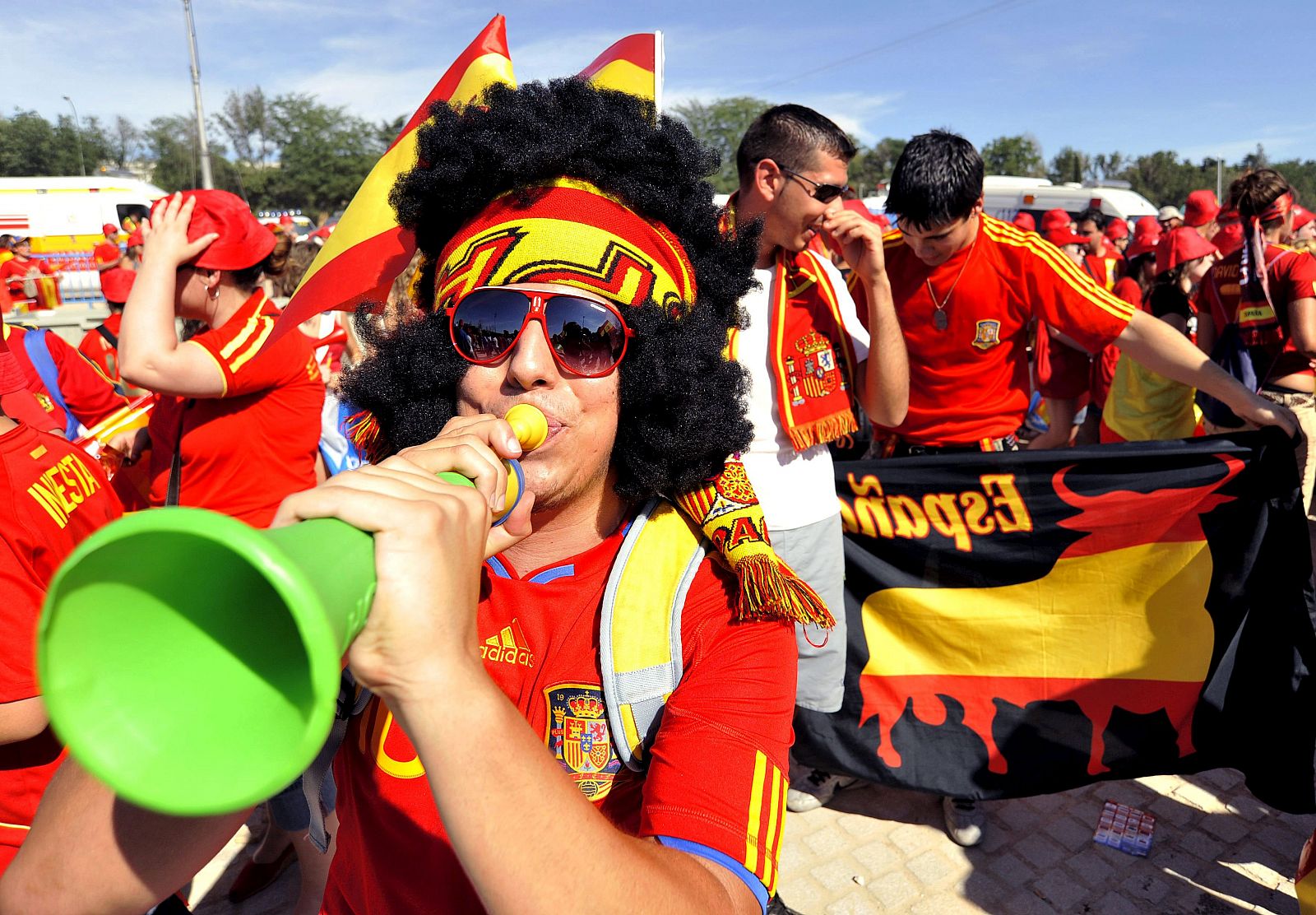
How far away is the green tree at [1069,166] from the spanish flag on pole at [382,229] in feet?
248

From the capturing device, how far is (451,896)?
1.36 m

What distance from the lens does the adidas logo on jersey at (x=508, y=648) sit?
1545 millimetres

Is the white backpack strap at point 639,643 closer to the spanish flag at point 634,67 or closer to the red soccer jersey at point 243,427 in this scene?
the spanish flag at point 634,67

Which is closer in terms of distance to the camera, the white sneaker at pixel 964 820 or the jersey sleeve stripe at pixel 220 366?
the jersey sleeve stripe at pixel 220 366

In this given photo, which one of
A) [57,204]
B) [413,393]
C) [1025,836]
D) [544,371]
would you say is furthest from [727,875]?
[57,204]

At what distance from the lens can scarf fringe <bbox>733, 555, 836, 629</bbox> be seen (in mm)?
1499

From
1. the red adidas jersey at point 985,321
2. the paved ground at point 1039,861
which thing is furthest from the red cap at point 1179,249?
the paved ground at point 1039,861

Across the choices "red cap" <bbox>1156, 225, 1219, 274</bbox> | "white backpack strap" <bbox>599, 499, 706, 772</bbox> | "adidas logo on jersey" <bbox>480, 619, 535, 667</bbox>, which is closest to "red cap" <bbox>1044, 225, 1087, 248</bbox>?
"red cap" <bbox>1156, 225, 1219, 274</bbox>

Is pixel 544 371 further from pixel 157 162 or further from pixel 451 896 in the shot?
pixel 157 162

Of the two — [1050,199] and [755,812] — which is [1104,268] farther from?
[1050,199]

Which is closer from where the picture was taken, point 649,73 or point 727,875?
point 727,875

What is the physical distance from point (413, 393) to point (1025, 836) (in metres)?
3.23

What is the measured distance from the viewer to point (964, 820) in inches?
141

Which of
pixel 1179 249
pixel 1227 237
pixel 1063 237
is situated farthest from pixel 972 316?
pixel 1063 237
